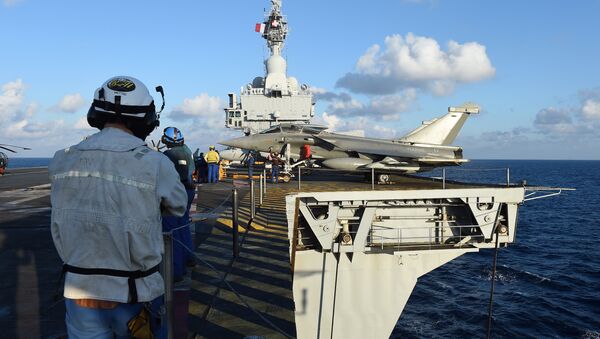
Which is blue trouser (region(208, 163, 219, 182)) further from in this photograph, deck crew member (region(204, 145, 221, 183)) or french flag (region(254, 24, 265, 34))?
french flag (region(254, 24, 265, 34))

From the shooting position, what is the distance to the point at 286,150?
2161cm

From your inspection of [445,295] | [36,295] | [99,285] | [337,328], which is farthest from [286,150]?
[99,285]

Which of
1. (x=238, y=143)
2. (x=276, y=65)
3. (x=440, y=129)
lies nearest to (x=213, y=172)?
(x=238, y=143)

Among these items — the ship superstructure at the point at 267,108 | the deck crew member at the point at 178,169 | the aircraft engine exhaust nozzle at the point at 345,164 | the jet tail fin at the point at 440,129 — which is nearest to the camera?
the deck crew member at the point at 178,169

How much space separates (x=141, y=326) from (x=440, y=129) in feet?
75.2

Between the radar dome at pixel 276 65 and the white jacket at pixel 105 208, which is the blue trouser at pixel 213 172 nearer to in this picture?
the white jacket at pixel 105 208

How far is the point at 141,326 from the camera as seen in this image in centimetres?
230

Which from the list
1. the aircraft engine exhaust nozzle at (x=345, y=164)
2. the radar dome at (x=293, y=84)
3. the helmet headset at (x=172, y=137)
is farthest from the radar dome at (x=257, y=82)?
the helmet headset at (x=172, y=137)

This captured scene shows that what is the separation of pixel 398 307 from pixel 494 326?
657 centimetres

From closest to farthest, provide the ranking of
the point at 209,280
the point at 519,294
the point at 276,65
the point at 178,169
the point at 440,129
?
the point at 178,169, the point at 209,280, the point at 519,294, the point at 440,129, the point at 276,65

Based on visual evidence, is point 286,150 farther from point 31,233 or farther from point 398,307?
point 31,233

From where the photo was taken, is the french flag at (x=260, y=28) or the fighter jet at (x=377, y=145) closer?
the fighter jet at (x=377, y=145)

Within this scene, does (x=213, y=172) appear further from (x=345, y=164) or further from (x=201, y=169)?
(x=345, y=164)

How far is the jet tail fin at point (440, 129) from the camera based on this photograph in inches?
904
